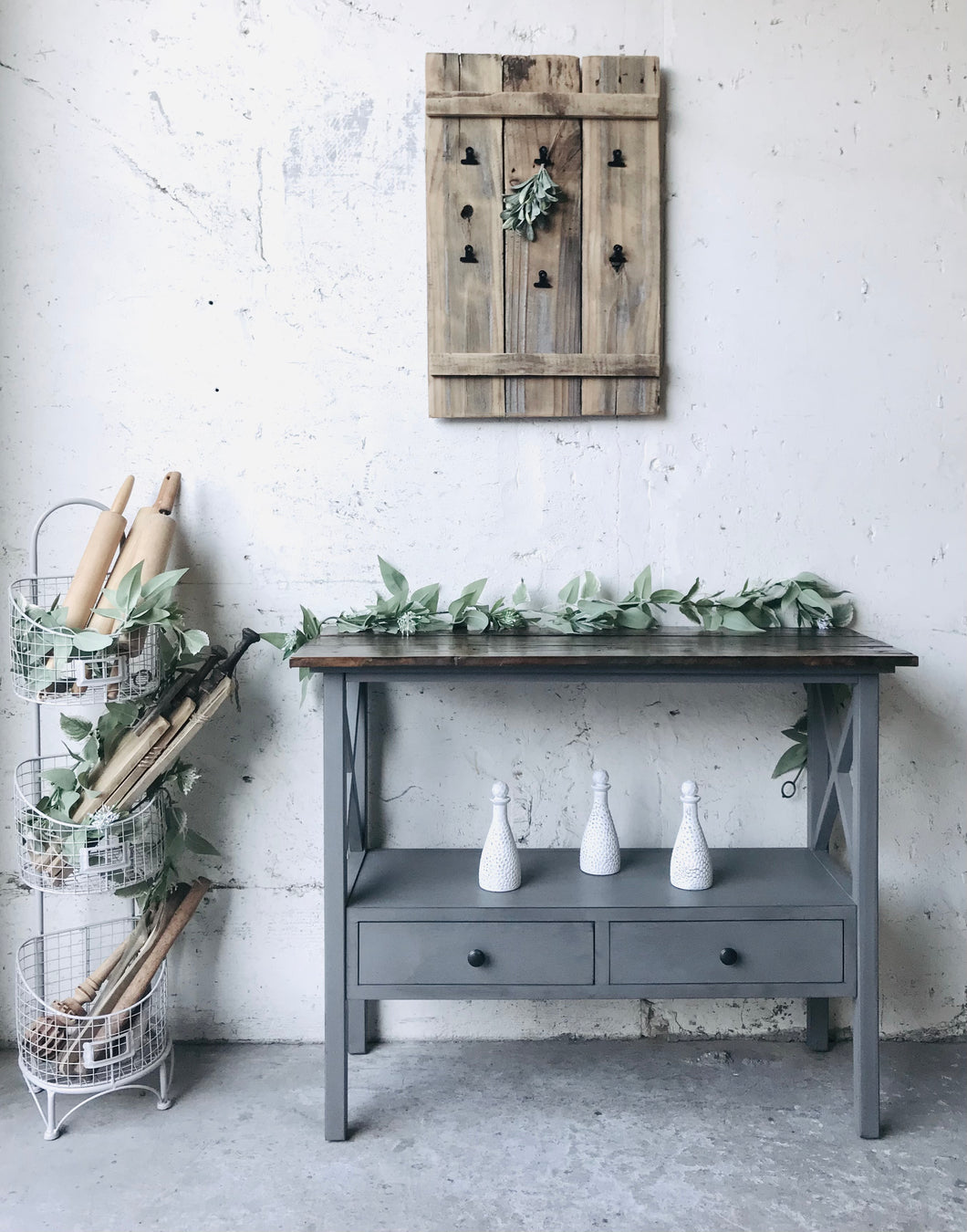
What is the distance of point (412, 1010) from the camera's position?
2.60 metres

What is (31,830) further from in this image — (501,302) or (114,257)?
(501,302)

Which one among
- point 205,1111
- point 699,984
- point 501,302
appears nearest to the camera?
point 699,984

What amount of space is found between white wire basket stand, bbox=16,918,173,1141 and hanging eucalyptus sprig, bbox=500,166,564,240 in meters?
2.09

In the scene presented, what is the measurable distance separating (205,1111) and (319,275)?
212cm

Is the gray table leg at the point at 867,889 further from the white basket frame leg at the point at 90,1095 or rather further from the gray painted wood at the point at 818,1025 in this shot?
the white basket frame leg at the point at 90,1095

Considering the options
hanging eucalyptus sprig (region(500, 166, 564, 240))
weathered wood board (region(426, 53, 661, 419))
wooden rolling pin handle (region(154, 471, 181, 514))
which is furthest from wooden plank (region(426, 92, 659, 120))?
wooden rolling pin handle (region(154, 471, 181, 514))

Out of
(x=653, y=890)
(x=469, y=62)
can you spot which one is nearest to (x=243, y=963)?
(x=653, y=890)

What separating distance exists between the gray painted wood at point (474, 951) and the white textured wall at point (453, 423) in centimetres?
49

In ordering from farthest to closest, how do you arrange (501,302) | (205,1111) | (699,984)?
1. (501,302)
2. (205,1111)
3. (699,984)

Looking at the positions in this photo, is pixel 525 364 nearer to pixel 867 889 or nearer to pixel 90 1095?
pixel 867 889

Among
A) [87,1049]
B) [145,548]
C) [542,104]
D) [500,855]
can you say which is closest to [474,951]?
[500,855]

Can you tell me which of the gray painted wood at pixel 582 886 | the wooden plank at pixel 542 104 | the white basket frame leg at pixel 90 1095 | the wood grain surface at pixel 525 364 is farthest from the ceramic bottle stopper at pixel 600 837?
the wooden plank at pixel 542 104

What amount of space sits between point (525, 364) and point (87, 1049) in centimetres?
198

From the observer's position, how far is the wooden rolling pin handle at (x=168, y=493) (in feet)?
7.86
